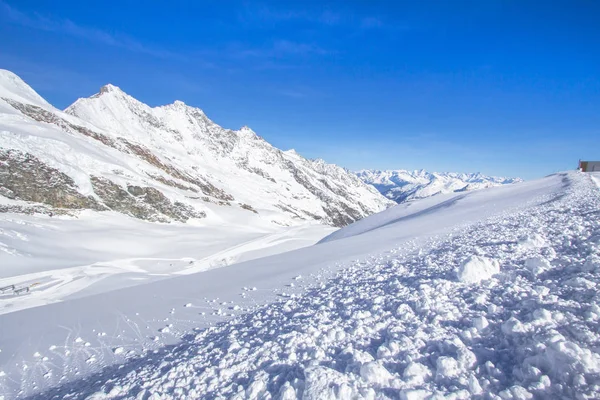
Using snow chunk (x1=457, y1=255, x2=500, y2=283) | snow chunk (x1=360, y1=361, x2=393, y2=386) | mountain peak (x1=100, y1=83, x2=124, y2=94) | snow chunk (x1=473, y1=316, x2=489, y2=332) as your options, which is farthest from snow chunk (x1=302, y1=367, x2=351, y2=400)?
mountain peak (x1=100, y1=83, x2=124, y2=94)

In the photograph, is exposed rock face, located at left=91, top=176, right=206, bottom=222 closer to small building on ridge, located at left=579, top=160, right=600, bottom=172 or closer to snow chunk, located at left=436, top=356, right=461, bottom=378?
snow chunk, located at left=436, top=356, right=461, bottom=378

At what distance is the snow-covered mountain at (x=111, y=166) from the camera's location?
38.0 metres

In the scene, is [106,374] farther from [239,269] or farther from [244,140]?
[244,140]

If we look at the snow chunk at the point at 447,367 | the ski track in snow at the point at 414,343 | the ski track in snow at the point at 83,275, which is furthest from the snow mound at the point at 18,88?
the snow chunk at the point at 447,367

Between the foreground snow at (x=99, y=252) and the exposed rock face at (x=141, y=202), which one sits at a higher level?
the exposed rock face at (x=141, y=202)

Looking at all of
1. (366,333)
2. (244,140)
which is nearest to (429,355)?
(366,333)

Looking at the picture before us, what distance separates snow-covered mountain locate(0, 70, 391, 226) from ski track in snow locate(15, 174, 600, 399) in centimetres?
3951

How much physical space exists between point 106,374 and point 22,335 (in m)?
5.34

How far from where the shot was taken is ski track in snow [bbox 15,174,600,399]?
3762 mm

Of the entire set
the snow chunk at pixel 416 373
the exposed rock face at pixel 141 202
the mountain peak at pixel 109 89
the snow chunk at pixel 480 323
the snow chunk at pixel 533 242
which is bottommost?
the snow chunk at pixel 416 373

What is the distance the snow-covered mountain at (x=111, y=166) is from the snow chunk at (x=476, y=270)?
4308cm

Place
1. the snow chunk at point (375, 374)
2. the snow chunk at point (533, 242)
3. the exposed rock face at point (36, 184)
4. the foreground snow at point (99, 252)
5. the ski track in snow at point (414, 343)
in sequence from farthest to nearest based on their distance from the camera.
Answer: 1. the exposed rock face at point (36, 184)
2. the foreground snow at point (99, 252)
3. the snow chunk at point (533, 242)
4. the snow chunk at point (375, 374)
5. the ski track in snow at point (414, 343)

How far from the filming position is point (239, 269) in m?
13.3

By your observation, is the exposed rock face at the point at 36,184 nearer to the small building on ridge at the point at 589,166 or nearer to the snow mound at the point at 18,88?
the snow mound at the point at 18,88
